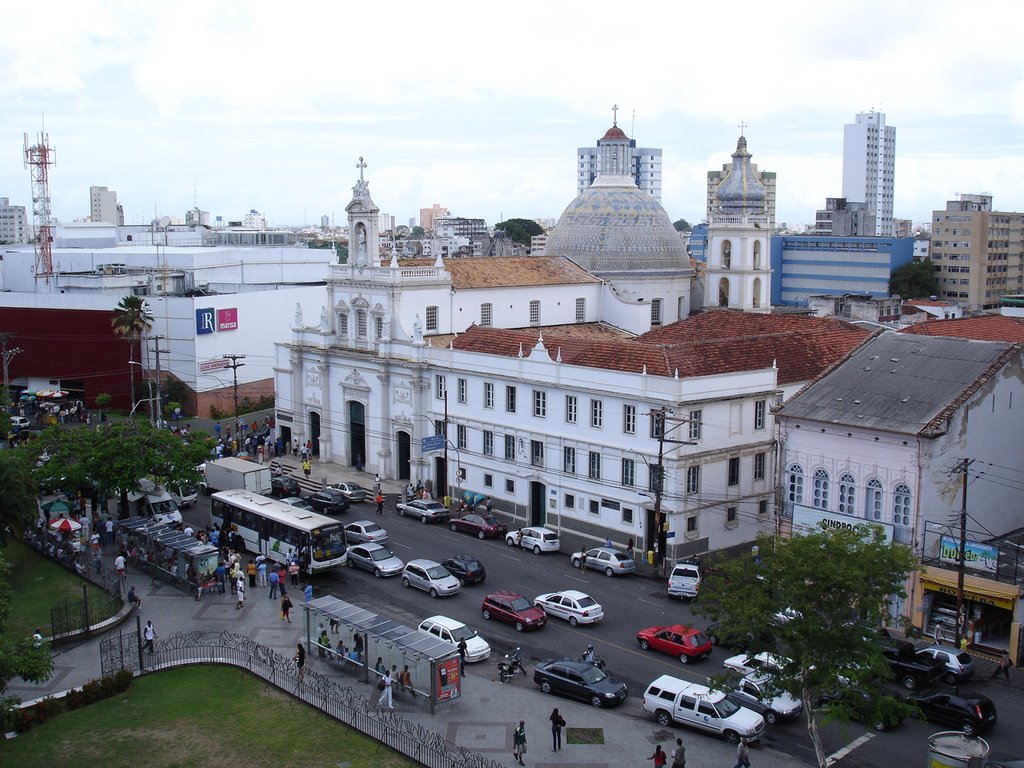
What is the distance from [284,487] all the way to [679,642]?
1090 inches

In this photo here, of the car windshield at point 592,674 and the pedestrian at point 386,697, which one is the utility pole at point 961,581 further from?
the pedestrian at point 386,697

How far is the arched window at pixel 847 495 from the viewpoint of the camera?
41281 millimetres

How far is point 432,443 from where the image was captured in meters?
56.3

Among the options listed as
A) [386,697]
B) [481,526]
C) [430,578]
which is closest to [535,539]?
[481,526]

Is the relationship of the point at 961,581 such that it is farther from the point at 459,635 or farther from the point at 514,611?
the point at 459,635

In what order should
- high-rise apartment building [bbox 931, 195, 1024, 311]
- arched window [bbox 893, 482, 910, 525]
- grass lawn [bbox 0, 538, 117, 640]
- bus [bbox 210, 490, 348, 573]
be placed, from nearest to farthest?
grass lawn [bbox 0, 538, 117, 640]
arched window [bbox 893, 482, 910, 525]
bus [bbox 210, 490, 348, 573]
high-rise apartment building [bbox 931, 195, 1024, 311]

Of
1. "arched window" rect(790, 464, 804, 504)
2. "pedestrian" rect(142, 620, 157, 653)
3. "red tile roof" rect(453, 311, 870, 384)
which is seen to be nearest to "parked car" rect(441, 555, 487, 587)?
"red tile roof" rect(453, 311, 870, 384)

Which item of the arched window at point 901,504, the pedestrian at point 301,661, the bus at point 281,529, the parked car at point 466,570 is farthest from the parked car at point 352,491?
the arched window at point 901,504

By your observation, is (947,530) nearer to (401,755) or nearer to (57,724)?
(401,755)

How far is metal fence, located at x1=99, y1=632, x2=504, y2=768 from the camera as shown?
2855 cm

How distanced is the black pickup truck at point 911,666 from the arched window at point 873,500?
6.90 metres

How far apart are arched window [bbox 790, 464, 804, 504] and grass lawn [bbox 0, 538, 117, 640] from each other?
2654cm

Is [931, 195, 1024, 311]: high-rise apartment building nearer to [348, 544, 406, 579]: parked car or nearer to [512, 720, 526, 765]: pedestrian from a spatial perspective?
[348, 544, 406, 579]: parked car

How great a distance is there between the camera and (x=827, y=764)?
1139 inches
